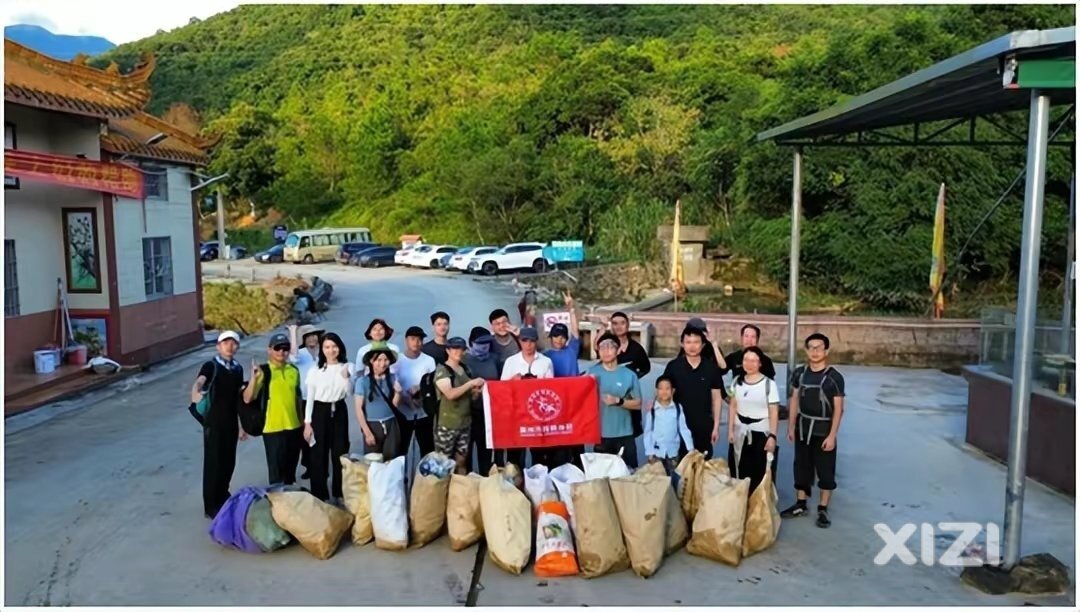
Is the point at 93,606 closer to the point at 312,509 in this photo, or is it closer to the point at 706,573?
the point at 312,509

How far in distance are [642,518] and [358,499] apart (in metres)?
1.88

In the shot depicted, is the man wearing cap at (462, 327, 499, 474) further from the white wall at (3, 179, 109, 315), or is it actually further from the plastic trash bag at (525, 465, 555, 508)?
the white wall at (3, 179, 109, 315)

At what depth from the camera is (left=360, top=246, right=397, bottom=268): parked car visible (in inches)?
1538

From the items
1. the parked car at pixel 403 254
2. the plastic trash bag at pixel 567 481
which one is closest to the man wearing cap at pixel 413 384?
the plastic trash bag at pixel 567 481

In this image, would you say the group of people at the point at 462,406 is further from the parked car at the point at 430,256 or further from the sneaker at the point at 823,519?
the parked car at the point at 430,256

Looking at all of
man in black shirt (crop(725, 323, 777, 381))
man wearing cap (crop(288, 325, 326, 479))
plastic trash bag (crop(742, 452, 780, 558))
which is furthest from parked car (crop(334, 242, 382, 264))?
plastic trash bag (crop(742, 452, 780, 558))

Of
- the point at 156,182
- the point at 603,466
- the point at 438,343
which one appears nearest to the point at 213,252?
the point at 156,182

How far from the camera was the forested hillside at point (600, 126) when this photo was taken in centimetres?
1959

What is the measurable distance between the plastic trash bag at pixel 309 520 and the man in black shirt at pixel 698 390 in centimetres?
244

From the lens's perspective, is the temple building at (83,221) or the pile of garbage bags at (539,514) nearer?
the pile of garbage bags at (539,514)

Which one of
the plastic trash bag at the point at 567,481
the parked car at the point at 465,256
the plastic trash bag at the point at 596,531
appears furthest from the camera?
the parked car at the point at 465,256

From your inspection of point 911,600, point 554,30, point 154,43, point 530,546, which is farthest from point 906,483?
point 154,43

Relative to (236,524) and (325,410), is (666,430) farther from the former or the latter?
(236,524)

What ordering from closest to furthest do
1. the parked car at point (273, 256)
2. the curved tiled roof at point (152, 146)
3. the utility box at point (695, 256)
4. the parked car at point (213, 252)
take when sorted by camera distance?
the curved tiled roof at point (152, 146) < the utility box at point (695, 256) < the parked car at point (273, 256) < the parked car at point (213, 252)
